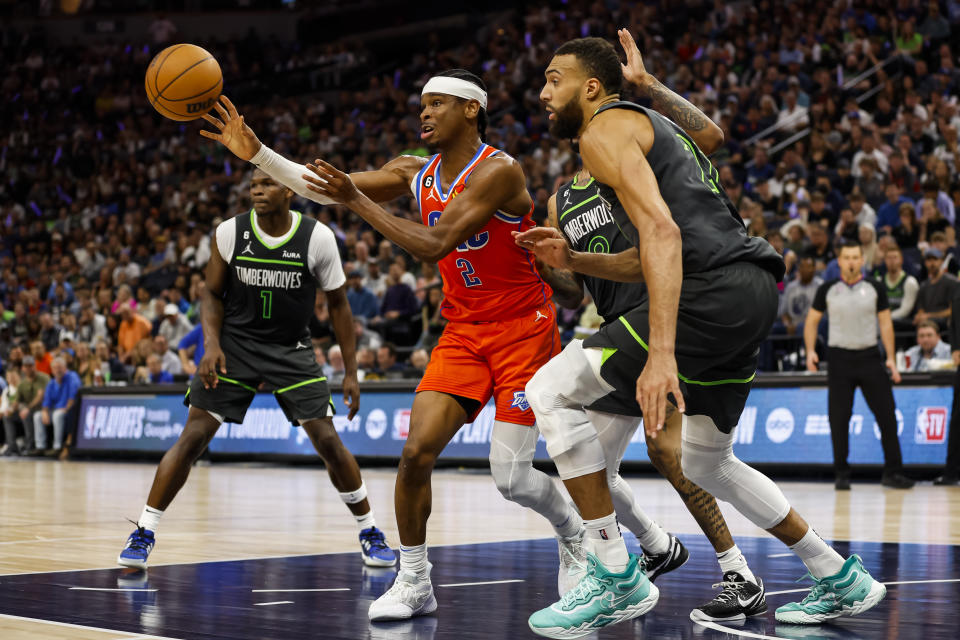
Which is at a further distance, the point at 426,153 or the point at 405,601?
the point at 426,153

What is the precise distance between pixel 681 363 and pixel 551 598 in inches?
62.6

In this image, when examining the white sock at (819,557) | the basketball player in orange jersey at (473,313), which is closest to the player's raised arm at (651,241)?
the basketball player in orange jersey at (473,313)

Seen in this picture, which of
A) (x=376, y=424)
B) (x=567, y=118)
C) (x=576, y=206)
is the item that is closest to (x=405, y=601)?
(x=576, y=206)

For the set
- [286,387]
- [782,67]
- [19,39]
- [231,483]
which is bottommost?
[231,483]

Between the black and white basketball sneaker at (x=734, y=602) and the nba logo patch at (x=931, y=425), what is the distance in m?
8.10

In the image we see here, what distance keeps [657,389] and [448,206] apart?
1.47 m

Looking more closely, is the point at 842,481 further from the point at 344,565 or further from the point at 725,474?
the point at 725,474

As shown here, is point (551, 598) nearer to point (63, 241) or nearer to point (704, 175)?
point (704, 175)

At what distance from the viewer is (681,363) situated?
4.32 meters

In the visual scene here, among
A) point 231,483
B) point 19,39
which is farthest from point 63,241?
point 231,483

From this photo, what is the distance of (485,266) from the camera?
17.7ft

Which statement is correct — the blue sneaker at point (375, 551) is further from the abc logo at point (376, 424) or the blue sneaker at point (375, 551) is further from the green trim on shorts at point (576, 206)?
the abc logo at point (376, 424)

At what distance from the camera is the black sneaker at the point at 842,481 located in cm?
1163

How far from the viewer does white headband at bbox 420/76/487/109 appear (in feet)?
18.0
